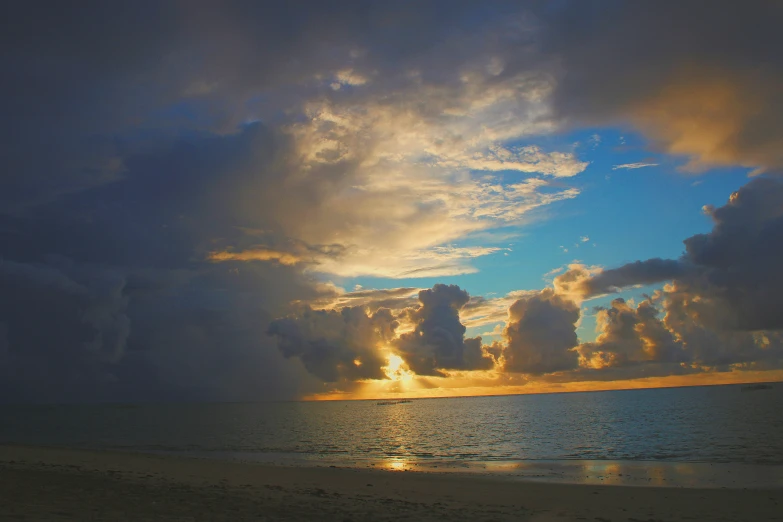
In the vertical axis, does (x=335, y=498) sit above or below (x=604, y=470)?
above

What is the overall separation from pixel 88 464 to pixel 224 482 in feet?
57.4

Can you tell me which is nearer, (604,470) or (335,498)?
(335,498)

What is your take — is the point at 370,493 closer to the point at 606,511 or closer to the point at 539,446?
the point at 606,511

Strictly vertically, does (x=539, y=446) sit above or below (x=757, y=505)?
below

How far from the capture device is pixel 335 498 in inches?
1038

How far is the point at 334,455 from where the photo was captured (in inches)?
2453

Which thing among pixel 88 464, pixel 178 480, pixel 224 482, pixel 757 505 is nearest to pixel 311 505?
pixel 224 482

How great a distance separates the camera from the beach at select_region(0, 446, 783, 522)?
20.8 meters

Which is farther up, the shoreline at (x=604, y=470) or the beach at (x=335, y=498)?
the beach at (x=335, y=498)

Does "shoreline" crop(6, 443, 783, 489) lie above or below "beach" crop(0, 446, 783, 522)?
below

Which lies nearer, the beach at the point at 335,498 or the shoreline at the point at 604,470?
the beach at the point at 335,498

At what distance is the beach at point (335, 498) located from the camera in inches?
821

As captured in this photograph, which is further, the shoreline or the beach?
the shoreline

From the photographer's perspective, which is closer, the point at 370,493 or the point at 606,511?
the point at 606,511
